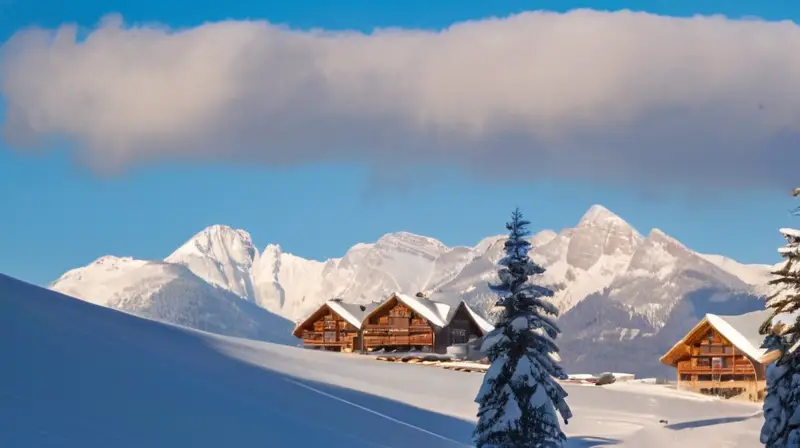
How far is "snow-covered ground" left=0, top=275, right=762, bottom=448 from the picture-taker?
33312 mm

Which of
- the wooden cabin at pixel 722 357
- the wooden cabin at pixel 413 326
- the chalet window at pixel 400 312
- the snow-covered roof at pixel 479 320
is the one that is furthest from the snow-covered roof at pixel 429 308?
the wooden cabin at pixel 722 357

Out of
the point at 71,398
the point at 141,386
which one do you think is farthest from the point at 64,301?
the point at 71,398

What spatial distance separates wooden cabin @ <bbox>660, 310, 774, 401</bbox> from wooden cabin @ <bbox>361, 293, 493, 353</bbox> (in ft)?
80.4

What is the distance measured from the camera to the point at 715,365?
295 ft

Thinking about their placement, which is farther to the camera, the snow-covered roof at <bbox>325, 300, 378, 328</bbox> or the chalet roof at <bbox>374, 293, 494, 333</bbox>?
the snow-covered roof at <bbox>325, 300, 378, 328</bbox>

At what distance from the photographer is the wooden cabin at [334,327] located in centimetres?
11431

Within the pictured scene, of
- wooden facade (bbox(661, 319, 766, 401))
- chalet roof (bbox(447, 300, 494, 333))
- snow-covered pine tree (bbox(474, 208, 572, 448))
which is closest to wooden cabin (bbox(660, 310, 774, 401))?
wooden facade (bbox(661, 319, 766, 401))

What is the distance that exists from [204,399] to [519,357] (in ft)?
37.8

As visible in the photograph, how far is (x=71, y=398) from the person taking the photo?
112ft

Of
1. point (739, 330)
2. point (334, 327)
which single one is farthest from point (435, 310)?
point (739, 330)

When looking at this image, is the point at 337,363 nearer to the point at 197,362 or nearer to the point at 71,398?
the point at 197,362

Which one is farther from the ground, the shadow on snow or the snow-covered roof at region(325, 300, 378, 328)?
the snow-covered roof at region(325, 300, 378, 328)

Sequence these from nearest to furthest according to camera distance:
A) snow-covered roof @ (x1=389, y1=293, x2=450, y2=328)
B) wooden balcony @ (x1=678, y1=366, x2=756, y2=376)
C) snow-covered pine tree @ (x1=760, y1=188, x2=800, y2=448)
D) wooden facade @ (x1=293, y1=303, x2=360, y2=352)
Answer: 1. snow-covered pine tree @ (x1=760, y1=188, x2=800, y2=448)
2. wooden balcony @ (x1=678, y1=366, x2=756, y2=376)
3. snow-covered roof @ (x1=389, y1=293, x2=450, y2=328)
4. wooden facade @ (x1=293, y1=303, x2=360, y2=352)

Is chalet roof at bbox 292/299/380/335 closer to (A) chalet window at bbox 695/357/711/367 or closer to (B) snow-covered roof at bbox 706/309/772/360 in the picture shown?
(A) chalet window at bbox 695/357/711/367
